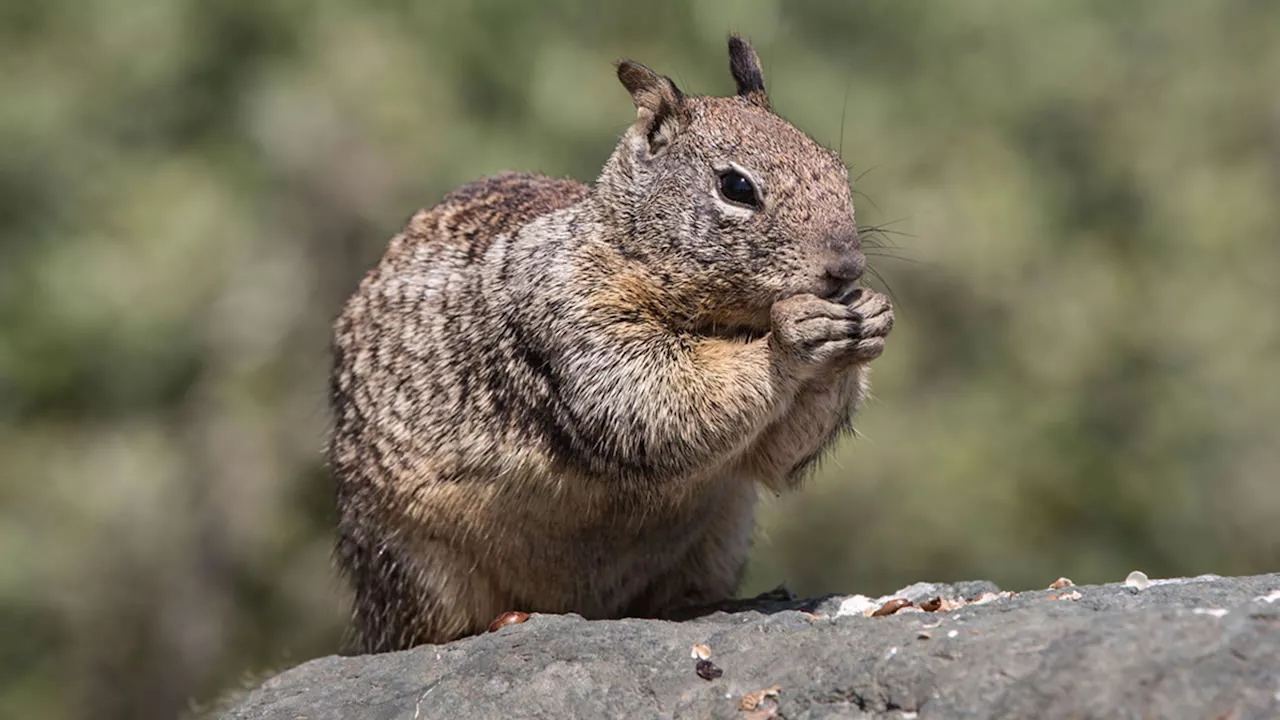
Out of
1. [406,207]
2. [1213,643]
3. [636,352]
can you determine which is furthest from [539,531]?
[406,207]

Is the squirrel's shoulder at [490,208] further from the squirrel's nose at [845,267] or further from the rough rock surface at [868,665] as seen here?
the rough rock surface at [868,665]

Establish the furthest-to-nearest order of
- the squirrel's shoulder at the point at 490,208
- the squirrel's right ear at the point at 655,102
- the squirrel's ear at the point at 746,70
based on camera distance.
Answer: the squirrel's shoulder at the point at 490,208 → the squirrel's ear at the point at 746,70 → the squirrel's right ear at the point at 655,102

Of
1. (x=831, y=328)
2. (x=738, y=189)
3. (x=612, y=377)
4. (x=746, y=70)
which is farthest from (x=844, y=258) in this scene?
(x=746, y=70)

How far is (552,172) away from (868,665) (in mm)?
8758

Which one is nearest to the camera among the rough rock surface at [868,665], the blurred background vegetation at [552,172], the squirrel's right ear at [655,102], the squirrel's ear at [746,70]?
the rough rock surface at [868,665]

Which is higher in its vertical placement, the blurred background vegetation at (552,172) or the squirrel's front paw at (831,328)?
the blurred background vegetation at (552,172)

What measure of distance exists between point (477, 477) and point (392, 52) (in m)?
8.83

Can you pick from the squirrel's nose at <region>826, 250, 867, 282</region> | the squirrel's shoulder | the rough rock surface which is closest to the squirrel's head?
the squirrel's nose at <region>826, 250, 867, 282</region>

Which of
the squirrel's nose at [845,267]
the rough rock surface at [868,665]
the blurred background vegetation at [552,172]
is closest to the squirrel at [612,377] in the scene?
the squirrel's nose at [845,267]

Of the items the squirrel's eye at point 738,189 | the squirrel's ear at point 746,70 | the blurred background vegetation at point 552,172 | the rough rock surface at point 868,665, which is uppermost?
the blurred background vegetation at point 552,172

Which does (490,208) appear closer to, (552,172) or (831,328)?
(831,328)

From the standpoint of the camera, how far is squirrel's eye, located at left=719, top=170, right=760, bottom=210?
4.76 metres

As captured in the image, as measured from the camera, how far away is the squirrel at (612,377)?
15.5ft

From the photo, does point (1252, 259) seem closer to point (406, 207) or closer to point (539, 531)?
point (406, 207)
